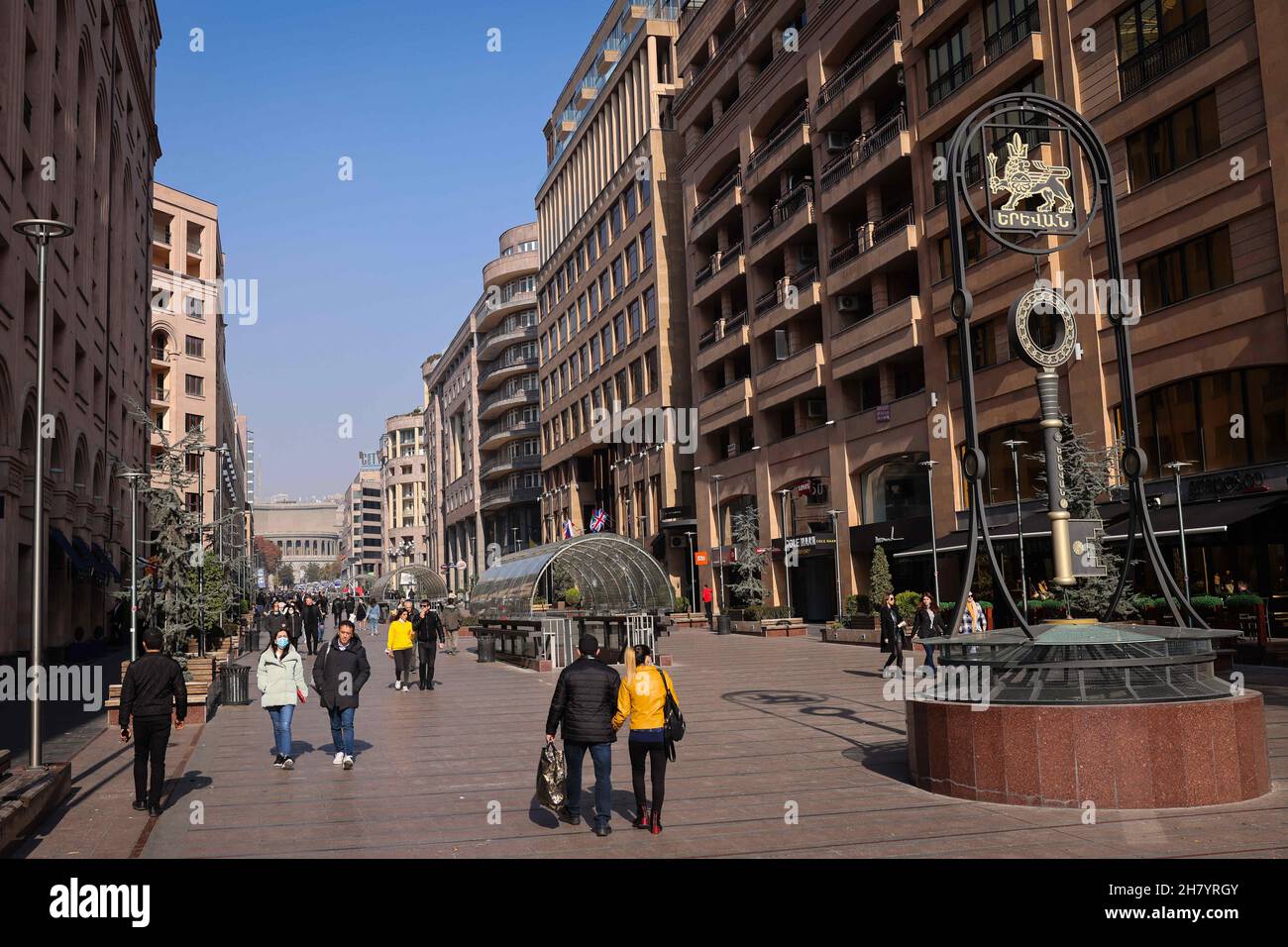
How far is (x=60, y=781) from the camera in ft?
38.2

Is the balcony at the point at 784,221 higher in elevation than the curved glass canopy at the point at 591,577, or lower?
higher

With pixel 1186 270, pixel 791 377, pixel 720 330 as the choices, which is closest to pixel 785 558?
pixel 791 377

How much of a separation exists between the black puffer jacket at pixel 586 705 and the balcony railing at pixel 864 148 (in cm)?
3414

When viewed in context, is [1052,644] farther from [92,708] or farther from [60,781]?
[92,708]

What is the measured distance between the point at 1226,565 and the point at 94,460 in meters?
36.1

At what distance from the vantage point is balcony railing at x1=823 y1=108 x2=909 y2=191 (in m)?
40.1

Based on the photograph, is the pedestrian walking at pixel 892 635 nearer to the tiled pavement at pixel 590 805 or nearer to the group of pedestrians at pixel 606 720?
the tiled pavement at pixel 590 805

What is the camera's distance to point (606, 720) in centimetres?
968

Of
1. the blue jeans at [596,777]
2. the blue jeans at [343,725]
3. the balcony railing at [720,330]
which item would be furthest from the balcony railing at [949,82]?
the blue jeans at [596,777]

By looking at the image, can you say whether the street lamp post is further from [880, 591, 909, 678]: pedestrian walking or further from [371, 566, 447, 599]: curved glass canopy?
[371, 566, 447, 599]: curved glass canopy

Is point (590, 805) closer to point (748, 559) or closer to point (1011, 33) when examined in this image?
point (1011, 33)

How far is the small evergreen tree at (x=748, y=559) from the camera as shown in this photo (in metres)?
49.0

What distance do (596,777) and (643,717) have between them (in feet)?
2.10

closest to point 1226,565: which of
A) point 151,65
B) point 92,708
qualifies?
point 92,708
